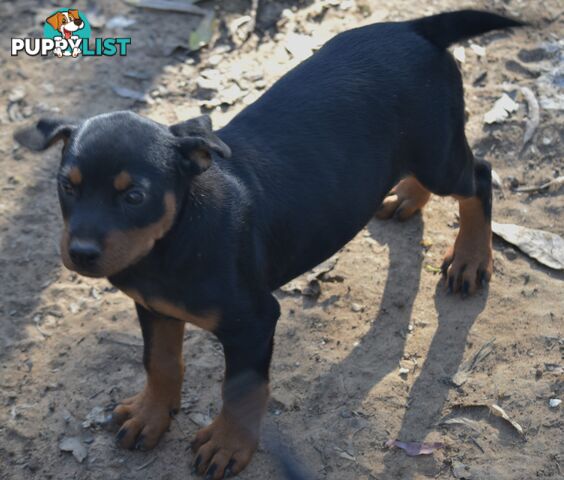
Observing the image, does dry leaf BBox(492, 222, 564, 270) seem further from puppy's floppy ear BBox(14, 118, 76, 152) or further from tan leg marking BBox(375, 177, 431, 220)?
puppy's floppy ear BBox(14, 118, 76, 152)

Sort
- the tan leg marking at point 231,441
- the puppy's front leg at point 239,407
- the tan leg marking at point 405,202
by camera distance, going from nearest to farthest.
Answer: the puppy's front leg at point 239,407 < the tan leg marking at point 231,441 < the tan leg marking at point 405,202

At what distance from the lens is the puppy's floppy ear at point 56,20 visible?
8047mm

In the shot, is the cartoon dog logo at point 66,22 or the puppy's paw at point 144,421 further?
the cartoon dog logo at point 66,22

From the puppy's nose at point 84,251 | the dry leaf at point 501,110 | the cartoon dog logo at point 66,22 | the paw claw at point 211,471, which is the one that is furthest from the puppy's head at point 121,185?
the cartoon dog logo at point 66,22

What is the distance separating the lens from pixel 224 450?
15.5ft

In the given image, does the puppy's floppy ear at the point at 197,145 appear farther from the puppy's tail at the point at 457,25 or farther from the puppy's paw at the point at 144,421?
the puppy's tail at the point at 457,25

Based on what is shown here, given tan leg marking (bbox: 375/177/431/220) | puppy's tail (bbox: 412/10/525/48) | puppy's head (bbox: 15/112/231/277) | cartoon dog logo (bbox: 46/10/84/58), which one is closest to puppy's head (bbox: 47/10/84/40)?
cartoon dog logo (bbox: 46/10/84/58)

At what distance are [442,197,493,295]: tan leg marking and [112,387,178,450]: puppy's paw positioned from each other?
194cm

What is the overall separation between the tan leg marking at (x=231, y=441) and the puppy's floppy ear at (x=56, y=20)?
4.62 m

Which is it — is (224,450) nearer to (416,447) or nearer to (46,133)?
(416,447)

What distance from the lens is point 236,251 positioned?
4250 mm

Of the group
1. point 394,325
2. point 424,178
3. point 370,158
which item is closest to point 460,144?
point 424,178

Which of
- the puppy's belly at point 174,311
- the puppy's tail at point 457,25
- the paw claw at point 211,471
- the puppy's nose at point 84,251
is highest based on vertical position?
the puppy's tail at point 457,25

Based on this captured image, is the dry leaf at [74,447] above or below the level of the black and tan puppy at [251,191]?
below
